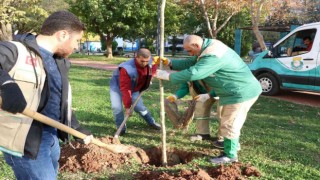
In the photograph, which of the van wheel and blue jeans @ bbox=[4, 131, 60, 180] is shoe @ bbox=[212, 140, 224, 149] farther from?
the van wheel

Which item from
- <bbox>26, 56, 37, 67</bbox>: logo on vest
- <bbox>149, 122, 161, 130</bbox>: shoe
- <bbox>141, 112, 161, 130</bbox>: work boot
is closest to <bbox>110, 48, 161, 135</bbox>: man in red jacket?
<bbox>141, 112, 161, 130</bbox>: work boot

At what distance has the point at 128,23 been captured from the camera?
26.6 m

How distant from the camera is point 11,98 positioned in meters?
1.85

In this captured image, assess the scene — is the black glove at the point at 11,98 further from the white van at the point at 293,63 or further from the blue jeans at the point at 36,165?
the white van at the point at 293,63

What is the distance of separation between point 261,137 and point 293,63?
4.78m

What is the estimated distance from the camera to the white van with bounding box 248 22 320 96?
9.33 metres

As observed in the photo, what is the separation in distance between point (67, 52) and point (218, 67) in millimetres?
2277

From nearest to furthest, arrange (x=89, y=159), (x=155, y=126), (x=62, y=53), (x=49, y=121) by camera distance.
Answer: (x=49, y=121)
(x=62, y=53)
(x=89, y=159)
(x=155, y=126)

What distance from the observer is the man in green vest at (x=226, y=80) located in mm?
4168

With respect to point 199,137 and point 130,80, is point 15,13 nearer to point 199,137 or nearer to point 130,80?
point 130,80

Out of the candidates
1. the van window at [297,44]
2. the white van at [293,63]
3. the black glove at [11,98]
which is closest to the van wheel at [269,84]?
the white van at [293,63]

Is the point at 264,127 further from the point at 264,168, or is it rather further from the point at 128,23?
the point at 128,23

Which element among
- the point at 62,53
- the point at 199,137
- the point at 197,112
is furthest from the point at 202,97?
the point at 62,53

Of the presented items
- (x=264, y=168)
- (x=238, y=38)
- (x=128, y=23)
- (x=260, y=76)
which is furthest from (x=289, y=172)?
(x=128, y=23)
